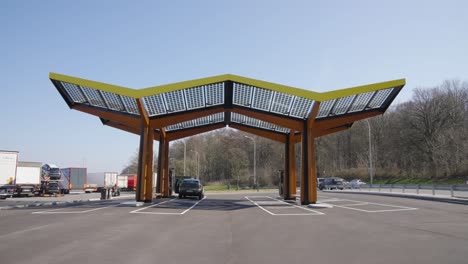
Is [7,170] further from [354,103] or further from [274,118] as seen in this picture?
[354,103]

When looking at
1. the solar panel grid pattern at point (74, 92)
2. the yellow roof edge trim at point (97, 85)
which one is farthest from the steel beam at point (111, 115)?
the yellow roof edge trim at point (97, 85)

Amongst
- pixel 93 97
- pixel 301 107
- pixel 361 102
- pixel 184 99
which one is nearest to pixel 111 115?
pixel 93 97

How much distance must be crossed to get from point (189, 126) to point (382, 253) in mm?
26101

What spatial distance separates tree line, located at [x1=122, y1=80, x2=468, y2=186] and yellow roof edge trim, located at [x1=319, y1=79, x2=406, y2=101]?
39221 millimetres

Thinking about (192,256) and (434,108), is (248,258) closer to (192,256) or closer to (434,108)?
(192,256)

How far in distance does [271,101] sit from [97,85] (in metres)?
10.3

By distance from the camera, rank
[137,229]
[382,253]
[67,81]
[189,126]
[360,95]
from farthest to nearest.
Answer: [189,126] < [360,95] < [67,81] < [137,229] < [382,253]

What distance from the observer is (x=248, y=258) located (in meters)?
8.05

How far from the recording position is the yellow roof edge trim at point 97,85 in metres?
21.0

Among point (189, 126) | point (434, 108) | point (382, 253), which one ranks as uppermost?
point (434, 108)

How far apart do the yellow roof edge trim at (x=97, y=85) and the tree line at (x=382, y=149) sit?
4848 centimetres

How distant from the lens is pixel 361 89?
21.6 meters

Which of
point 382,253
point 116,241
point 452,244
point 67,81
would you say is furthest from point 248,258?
point 67,81

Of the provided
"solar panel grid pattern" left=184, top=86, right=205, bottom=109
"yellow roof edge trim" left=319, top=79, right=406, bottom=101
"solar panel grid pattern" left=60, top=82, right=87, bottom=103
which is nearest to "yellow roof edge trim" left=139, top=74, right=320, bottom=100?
"yellow roof edge trim" left=319, top=79, right=406, bottom=101
